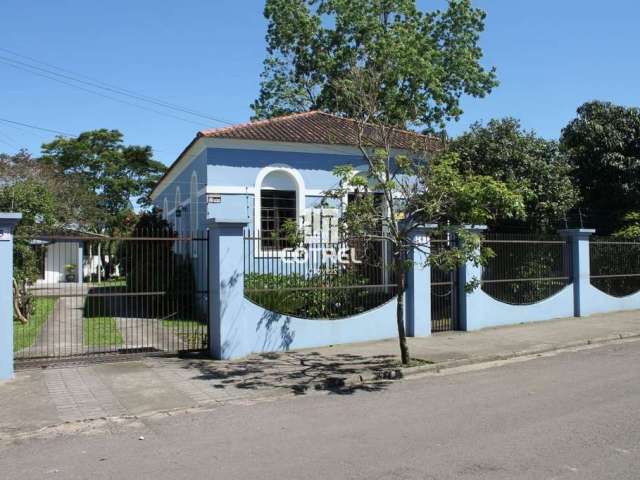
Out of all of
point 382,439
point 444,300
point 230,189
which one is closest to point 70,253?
point 230,189

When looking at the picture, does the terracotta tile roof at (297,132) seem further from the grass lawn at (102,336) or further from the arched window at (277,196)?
the grass lawn at (102,336)

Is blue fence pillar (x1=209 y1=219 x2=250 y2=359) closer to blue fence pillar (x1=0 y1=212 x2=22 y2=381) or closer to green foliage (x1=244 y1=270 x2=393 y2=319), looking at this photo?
green foliage (x1=244 y1=270 x2=393 y2=319)

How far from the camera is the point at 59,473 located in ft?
17.2

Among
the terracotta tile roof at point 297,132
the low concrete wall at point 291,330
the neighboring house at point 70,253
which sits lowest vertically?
the low concrete wall at point 291,330

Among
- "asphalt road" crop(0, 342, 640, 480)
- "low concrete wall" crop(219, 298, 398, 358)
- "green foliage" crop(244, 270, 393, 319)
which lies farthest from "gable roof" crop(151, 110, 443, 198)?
"asphalt road" crop(0, 342, 640, 480)

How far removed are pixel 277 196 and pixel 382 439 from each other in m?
11.7

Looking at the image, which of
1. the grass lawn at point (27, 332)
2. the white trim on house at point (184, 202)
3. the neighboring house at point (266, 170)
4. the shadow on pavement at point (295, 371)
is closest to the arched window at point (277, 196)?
the neighboring house at point (266, 170)

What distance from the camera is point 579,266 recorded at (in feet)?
52.1

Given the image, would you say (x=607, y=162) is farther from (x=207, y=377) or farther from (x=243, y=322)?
(x=207, y=377)

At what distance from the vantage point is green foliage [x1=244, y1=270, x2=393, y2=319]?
11500 millimetres

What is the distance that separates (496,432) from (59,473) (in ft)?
13.2

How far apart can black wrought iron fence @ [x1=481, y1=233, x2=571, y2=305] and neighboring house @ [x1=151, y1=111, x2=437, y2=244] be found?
3917 millimetres

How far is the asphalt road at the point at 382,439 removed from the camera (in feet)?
16.6

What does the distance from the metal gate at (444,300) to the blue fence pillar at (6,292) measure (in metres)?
8.22
